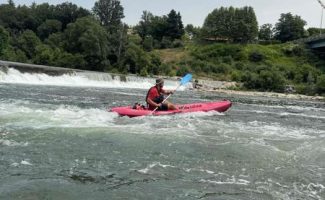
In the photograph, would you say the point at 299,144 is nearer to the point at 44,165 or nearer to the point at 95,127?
the point at 95,127

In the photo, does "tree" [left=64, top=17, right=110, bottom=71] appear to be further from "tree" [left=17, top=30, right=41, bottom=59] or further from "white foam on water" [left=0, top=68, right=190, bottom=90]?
"white foam on water" [left=0, top=68, right=190, bottom=90]

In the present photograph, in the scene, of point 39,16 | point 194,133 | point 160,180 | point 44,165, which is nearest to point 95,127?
point 194,133

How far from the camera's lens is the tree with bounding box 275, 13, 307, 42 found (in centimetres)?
9144

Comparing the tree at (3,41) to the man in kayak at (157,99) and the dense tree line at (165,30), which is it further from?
the man in kayak at (157,99)

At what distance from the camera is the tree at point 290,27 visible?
9144cm

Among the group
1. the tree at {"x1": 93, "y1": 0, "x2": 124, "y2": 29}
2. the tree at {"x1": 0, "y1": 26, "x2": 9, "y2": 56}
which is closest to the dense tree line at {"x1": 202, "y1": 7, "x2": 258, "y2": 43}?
the tree at {"x1": 93, "y1": 0, "x2": 124, "y2": 29}

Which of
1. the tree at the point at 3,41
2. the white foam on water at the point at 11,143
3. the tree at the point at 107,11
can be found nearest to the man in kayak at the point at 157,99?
the white foam on water at the point at 11,143

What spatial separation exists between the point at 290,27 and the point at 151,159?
3474 inches

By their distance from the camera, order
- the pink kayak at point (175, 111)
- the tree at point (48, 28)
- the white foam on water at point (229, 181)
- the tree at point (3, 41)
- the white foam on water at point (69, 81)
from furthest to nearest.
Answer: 1. the tree at point (48, 28)
2. the tree at point (3, 41)
3. the white foam on water at point (69, 81)
4. the pink kayak at point (175, 111)
5. the white foam on water at point (229, 181)

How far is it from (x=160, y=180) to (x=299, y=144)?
5.75m

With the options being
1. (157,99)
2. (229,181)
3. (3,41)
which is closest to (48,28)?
(3,41)

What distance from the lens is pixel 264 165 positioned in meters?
9.16

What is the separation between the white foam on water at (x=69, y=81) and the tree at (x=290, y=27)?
171 feet

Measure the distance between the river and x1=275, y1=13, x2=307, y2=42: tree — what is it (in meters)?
80.6
